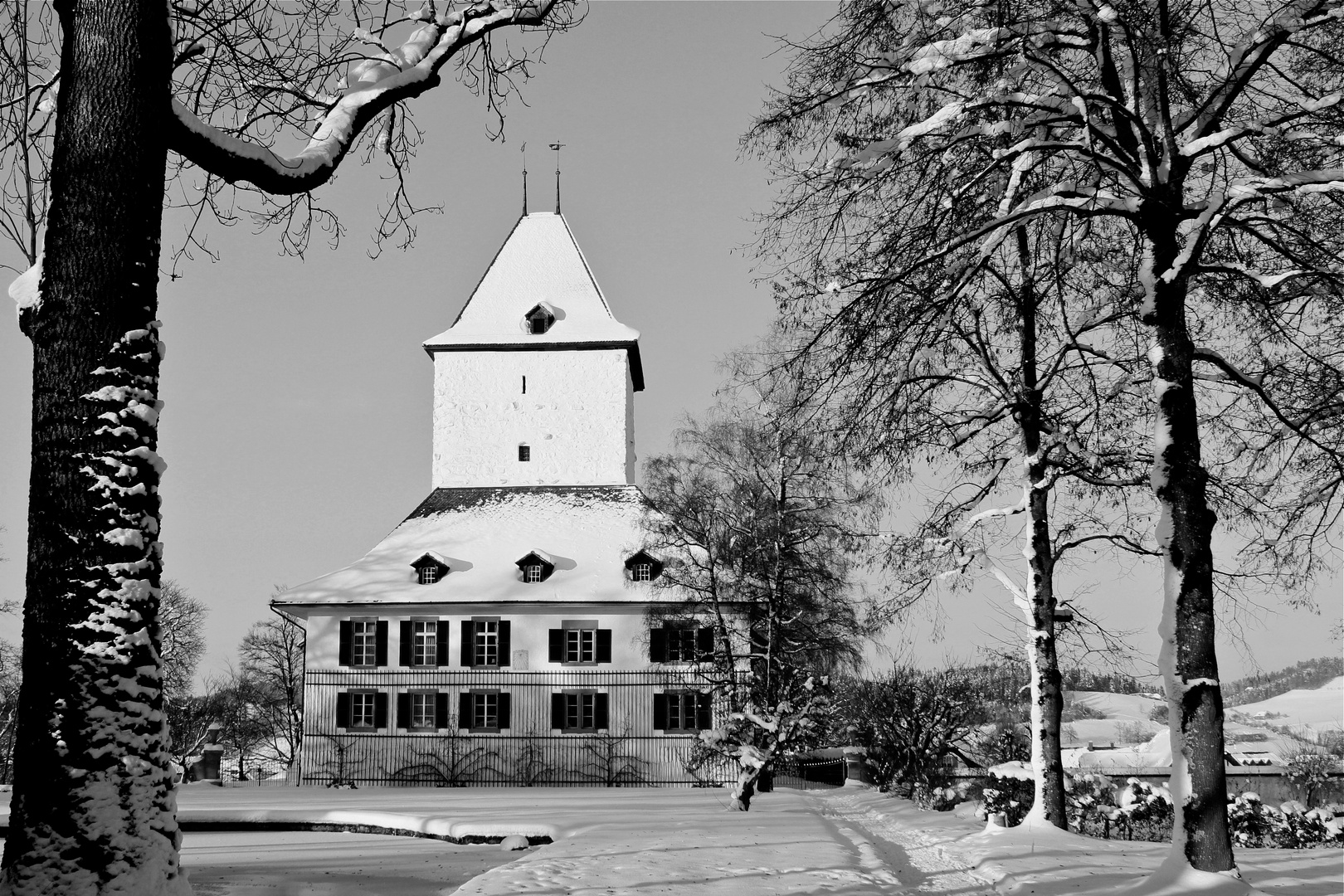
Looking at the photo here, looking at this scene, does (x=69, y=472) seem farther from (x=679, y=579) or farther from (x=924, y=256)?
(x=679, y=579)

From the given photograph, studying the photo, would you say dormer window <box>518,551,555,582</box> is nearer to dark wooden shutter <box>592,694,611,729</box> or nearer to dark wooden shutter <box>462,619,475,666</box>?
dark wooden shutter <box>462,619,475,666</box>

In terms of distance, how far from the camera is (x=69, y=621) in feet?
18.1

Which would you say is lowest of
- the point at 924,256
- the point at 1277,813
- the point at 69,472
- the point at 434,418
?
the point at 1277,813

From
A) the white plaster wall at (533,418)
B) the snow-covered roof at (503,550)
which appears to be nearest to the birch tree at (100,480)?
the snow-covered roof at (503,550)

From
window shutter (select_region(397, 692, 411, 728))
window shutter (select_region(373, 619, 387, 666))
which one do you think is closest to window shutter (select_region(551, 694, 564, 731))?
window shutter (select_region(397, 692, 411, 728))

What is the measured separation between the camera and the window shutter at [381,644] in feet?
115

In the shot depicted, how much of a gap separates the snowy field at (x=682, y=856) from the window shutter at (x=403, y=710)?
493 inches

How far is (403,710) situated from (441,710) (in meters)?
0.99

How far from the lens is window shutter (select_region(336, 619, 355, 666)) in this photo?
34906mm

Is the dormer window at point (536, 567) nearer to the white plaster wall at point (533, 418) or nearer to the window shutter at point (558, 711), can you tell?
the window shutter at point (558, 711)

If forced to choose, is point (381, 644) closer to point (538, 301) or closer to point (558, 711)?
point (558, 711)

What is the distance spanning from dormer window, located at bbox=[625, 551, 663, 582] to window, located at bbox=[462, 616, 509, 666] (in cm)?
375

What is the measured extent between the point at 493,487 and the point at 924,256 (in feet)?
106

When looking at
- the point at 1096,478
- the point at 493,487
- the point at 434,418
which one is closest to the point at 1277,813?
the point at 1096,478
